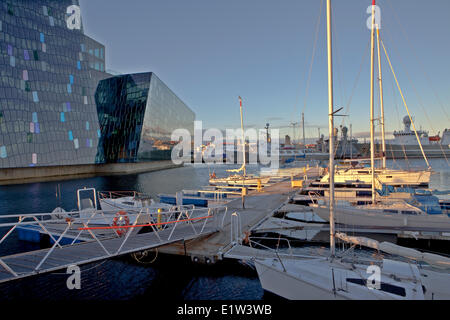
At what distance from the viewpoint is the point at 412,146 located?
126m

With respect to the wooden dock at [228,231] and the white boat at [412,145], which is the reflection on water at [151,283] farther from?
the white boat at [412,145]

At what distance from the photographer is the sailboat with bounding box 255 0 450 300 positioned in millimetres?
8164

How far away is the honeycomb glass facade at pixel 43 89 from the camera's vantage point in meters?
56.3

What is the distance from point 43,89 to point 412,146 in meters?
134

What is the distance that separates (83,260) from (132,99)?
78.9 m

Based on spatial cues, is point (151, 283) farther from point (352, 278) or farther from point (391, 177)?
point (391, 177)

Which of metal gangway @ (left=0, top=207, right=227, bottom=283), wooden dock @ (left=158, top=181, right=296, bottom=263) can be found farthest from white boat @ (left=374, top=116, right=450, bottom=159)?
metal gangway @ (left=0, top=207, right=227, bottom=283)

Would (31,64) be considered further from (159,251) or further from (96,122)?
(159,251)

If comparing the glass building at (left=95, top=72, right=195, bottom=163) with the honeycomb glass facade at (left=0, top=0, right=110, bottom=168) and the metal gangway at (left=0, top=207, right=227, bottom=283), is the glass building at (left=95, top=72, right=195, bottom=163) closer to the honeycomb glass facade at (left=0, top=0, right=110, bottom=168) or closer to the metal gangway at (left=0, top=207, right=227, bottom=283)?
the honeycomb glass facade at (left=0, top=0, right=110, bottom=168)

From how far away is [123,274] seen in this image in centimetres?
1362

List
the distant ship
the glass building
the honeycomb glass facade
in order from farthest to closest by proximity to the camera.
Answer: the distant ship, the glass building, the honeycomb glass facade

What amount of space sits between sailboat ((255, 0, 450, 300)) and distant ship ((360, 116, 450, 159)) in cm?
11769

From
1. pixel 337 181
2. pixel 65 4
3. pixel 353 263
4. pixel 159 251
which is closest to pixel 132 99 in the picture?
pixel 65 4

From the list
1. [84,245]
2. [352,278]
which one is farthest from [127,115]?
[352,278]
